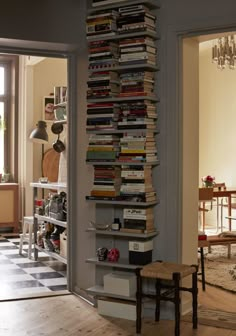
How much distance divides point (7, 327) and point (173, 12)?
2649 mm

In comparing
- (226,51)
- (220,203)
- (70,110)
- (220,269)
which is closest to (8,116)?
(220,203)

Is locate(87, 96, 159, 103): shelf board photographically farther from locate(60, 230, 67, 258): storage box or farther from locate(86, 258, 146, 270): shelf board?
locate(60, 230, 67, 258): storage box

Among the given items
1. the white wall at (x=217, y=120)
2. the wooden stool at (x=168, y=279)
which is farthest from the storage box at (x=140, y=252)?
the white wall at (x=217, y=120)

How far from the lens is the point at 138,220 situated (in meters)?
4.41

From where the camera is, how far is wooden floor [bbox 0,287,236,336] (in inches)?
160

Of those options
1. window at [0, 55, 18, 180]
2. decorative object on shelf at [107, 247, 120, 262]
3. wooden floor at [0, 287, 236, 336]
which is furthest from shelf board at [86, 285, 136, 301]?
window at [0, 55, 18, 180]

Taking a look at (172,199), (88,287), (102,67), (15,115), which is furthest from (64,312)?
(15,115)

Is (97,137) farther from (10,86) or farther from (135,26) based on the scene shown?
(10,86)

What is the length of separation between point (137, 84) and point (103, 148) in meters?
0.57

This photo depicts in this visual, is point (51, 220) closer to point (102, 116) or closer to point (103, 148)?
point (103, 148)

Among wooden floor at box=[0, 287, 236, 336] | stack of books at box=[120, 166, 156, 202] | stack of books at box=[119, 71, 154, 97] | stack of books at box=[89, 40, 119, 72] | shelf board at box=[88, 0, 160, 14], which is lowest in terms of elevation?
wooden floor at box=[0, 287, 236, 336]

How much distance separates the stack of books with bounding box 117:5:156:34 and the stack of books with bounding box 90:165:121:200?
1075 mm

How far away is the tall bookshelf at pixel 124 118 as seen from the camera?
437cm

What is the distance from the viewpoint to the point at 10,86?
372 inches
